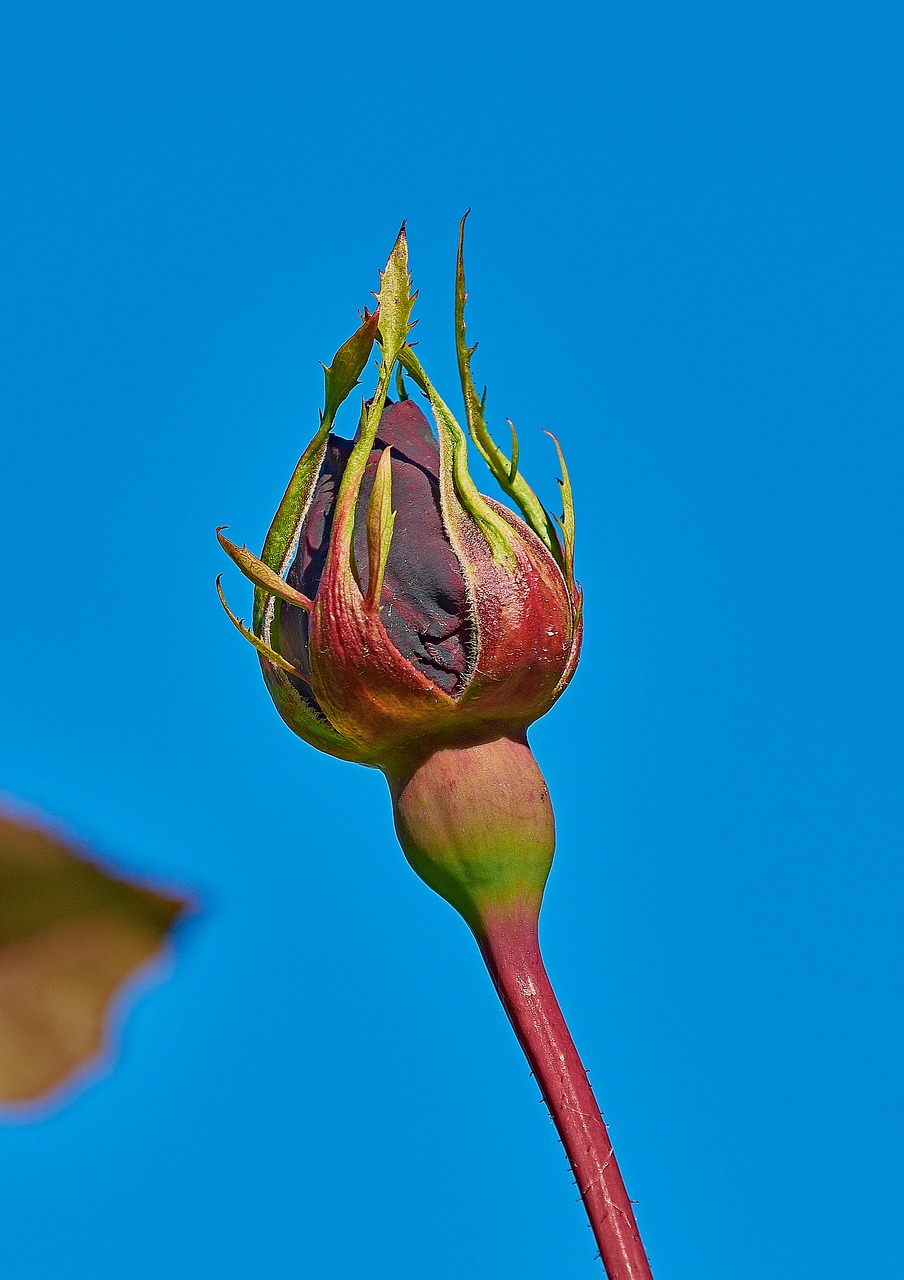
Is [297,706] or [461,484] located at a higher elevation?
[461,484]

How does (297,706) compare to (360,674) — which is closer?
(360,674)

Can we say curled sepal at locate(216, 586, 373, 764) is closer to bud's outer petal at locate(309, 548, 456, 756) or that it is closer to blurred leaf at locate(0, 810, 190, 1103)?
bud's outer petal at locate(309, 548, 456, 756)

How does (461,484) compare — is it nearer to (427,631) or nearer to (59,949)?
(427,631)

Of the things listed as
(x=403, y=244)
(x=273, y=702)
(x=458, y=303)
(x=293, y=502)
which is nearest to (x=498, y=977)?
(x=273, y=702)

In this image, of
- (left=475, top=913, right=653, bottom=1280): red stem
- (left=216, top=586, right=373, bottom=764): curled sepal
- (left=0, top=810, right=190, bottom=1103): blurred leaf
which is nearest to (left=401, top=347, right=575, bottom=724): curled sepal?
(left=216, top=586, right=373, bottom=764): curled sepal

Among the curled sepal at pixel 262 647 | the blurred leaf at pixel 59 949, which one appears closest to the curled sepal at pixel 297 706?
the curled sepal at pixel 262 647

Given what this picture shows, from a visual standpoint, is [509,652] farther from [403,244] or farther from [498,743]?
[403,244]

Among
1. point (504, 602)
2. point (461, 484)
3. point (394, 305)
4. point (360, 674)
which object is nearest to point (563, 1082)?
point (360, 674)
